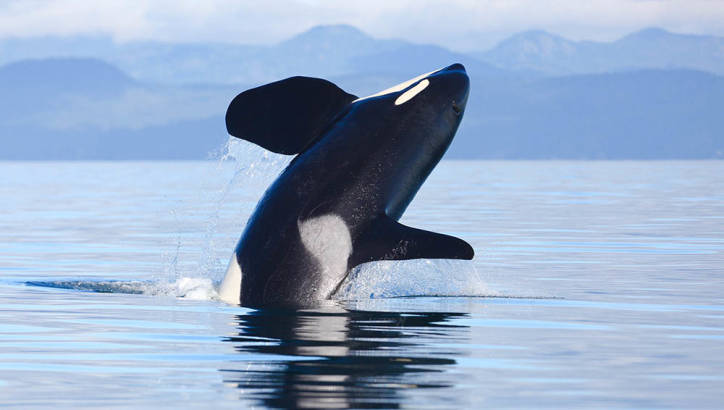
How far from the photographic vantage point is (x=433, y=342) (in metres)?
11.9

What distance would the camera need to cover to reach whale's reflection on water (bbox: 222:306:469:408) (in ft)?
30.3

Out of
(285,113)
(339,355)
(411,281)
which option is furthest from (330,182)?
(411,281)

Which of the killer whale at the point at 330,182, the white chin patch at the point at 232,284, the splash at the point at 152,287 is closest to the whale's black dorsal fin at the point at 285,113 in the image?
the killer whale at the point at 330,182

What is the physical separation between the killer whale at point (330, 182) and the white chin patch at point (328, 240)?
0.03ft

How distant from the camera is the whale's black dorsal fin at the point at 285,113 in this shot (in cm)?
1441

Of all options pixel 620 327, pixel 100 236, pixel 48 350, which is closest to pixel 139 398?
pixel 48 350

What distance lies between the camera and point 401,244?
13281 millimetres

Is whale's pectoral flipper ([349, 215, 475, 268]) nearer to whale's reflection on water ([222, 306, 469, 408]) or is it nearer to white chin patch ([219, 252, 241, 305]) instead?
whale's reflection on water ([222, 306, 469, 408])

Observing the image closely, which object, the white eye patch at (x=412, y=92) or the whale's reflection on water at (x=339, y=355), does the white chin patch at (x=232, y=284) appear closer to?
the whale's reflection on water at (x=339, y=355)

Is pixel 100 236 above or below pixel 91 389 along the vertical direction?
below

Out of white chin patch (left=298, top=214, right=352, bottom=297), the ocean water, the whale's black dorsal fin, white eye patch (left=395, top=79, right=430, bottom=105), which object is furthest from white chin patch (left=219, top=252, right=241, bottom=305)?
white eye patch (left=395, top=79, right=430, bottom=105)

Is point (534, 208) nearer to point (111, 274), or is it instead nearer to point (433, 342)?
point (111, 274)

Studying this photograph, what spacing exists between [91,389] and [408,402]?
2425 millimetres

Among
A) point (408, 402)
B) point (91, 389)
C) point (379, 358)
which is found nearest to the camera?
point (408, 402)
